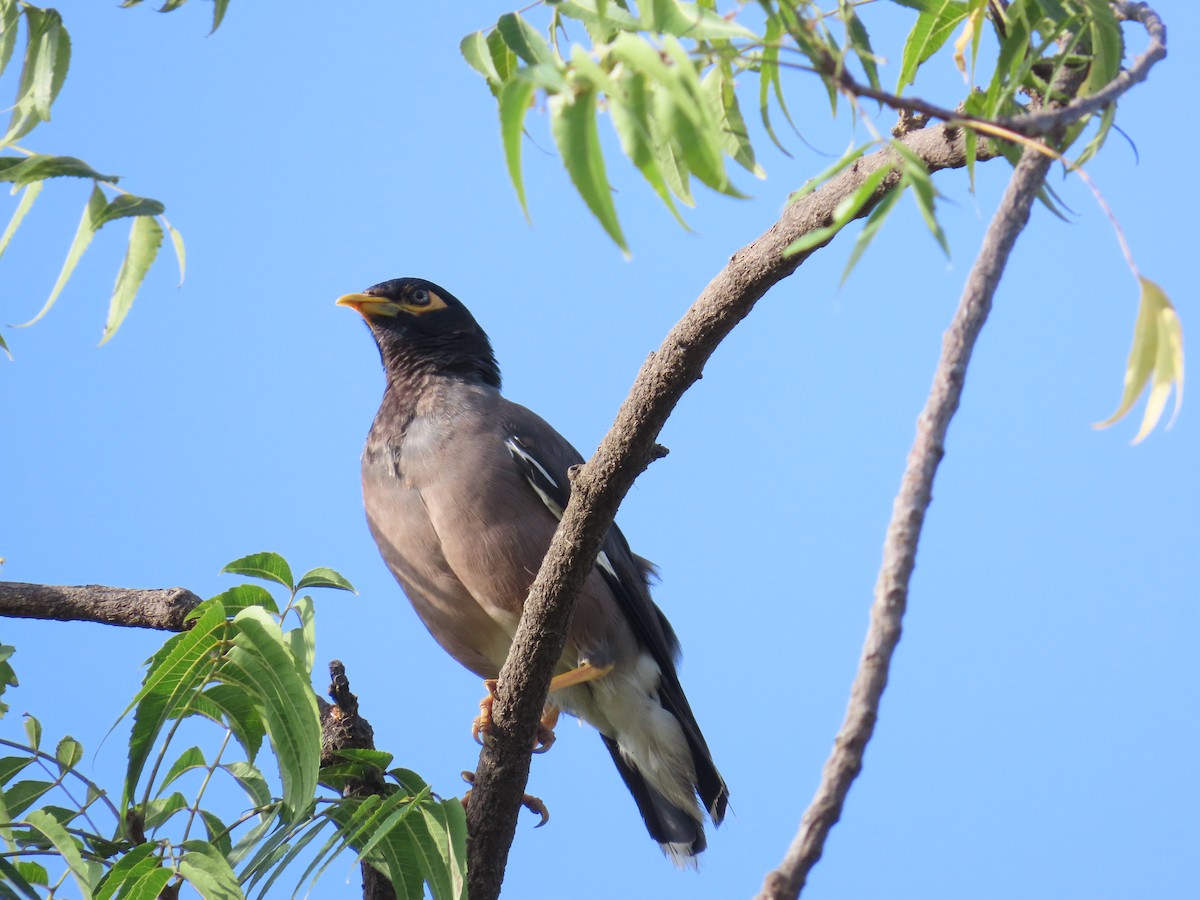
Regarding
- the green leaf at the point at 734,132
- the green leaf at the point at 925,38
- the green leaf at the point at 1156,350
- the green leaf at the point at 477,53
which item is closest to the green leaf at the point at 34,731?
the green leaf at the point at 477,53

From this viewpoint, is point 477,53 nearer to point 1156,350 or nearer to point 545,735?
point 1156,350

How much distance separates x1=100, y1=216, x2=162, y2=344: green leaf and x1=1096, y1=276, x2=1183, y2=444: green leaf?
1.98 meters

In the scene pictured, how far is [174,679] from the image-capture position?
285cm

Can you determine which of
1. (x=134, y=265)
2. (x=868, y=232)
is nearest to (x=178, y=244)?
(x=134, y=265)

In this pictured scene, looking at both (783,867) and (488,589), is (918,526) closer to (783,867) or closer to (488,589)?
(783,867)

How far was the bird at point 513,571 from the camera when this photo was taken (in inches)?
167

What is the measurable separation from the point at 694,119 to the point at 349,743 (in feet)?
7.88

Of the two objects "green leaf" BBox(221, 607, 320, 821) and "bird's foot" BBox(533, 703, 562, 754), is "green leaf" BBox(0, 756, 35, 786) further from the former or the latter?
"bird's foot" BBox(533, 703, 562, 754)

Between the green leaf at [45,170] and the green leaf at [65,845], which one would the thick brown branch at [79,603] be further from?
the green leaf at [45,170]

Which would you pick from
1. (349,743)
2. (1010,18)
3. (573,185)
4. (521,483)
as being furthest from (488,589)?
(573,185)

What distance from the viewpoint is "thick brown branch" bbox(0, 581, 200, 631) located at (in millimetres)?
3926

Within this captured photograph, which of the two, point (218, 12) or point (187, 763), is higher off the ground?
point (218, 12)

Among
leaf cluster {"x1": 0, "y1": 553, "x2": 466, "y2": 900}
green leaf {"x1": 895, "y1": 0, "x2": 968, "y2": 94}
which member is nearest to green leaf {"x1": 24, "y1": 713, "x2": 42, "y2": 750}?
leaf cluster {"x1": 0, "y1": 553, "x2": 466, "y2": 900}

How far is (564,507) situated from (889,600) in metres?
2.96
